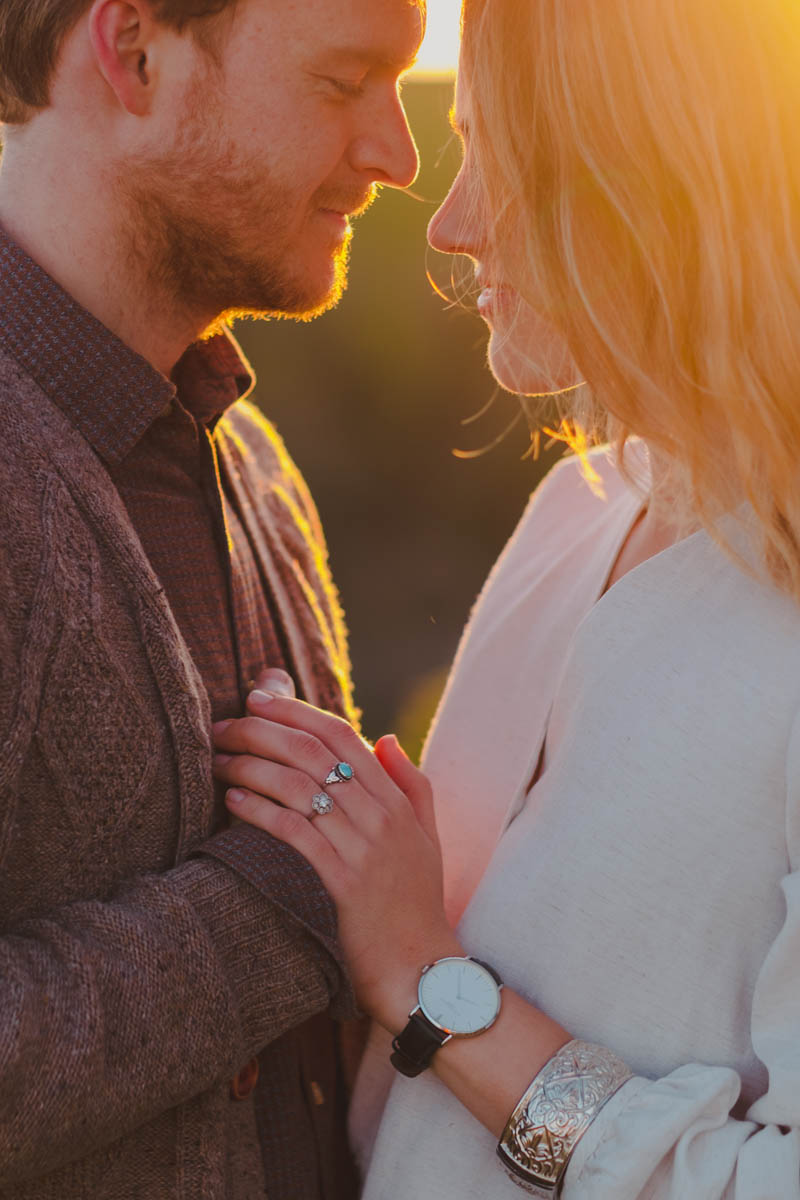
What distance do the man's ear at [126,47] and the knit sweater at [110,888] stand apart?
0.45 meters

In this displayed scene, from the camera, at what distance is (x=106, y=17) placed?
65.6 inches

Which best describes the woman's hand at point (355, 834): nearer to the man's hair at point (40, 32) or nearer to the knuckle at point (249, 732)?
the knuckle at point (249, 732)

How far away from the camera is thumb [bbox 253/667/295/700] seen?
1.77m

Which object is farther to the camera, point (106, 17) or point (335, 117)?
point (335, 117)

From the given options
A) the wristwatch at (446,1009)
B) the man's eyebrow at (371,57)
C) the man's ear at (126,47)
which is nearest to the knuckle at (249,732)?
the wristwatch at (446,1009)

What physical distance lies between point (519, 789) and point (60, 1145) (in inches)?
31.1

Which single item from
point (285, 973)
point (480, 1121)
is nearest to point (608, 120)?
point (285, 973)

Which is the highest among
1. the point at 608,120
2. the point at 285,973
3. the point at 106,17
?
the point at 106,17

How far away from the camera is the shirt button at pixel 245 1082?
5.14 feet

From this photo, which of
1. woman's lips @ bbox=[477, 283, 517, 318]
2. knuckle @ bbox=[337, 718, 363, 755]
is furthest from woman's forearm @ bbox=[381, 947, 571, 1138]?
woman's lips @ bbox=[477, 283, 517, 318]

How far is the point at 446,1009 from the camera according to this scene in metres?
1.49

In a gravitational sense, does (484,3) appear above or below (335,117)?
above

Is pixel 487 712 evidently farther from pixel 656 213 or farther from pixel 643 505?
pixel 656 213

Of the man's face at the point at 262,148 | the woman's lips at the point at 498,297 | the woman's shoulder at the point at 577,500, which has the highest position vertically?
the man's face at the point at 262,148
